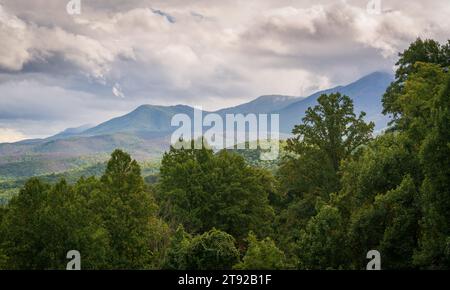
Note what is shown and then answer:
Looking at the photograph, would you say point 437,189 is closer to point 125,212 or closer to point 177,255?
point 177,255

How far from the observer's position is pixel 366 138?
42906 mm

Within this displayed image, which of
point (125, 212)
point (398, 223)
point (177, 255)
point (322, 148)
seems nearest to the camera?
point (398, 223)

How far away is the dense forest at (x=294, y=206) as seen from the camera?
2470cm

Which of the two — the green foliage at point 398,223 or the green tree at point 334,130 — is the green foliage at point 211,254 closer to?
the green foliage at point 398,223

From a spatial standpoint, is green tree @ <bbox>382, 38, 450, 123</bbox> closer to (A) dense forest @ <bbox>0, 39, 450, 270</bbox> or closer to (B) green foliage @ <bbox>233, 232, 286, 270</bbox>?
(A) dense forest @ <bbox>0, 39, 450, 270</bbox>

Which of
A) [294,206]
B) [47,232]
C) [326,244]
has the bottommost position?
[326,244]

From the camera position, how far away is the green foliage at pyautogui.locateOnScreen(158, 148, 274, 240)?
47.0 metres

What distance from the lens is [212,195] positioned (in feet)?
157

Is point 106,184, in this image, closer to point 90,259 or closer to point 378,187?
point 90,259

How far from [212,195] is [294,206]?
28.8ft

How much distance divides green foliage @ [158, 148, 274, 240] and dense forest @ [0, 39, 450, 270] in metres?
0.12

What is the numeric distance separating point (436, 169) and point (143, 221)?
2249 centimetres

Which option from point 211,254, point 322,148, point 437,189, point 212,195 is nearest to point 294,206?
point 322,148
